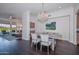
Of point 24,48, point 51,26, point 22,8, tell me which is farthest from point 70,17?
point 24,48

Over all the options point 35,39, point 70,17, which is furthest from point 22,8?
point 70,17

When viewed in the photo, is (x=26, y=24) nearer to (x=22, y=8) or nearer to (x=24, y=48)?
(x=22, y=8)

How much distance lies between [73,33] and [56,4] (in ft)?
2.51

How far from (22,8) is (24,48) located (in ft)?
3.03

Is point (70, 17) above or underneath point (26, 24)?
above

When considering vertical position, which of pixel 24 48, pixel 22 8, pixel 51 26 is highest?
pixel 22 8

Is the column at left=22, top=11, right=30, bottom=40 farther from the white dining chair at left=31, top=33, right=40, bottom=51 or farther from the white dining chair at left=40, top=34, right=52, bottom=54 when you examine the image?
the white dining chair at left=40, top=34, right=52, bottom=54

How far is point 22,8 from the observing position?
310 centimetres

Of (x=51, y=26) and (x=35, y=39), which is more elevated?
(x=51, y=26)

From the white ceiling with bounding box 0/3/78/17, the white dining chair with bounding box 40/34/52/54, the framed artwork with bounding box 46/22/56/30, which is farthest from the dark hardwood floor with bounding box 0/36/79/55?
the white ceiling with bounding box 0/3/78/17

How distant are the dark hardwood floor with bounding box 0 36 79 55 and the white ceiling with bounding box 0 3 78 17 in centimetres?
59

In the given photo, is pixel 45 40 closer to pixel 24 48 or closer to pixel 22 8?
pixel 24 48

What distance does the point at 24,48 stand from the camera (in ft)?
10.2
